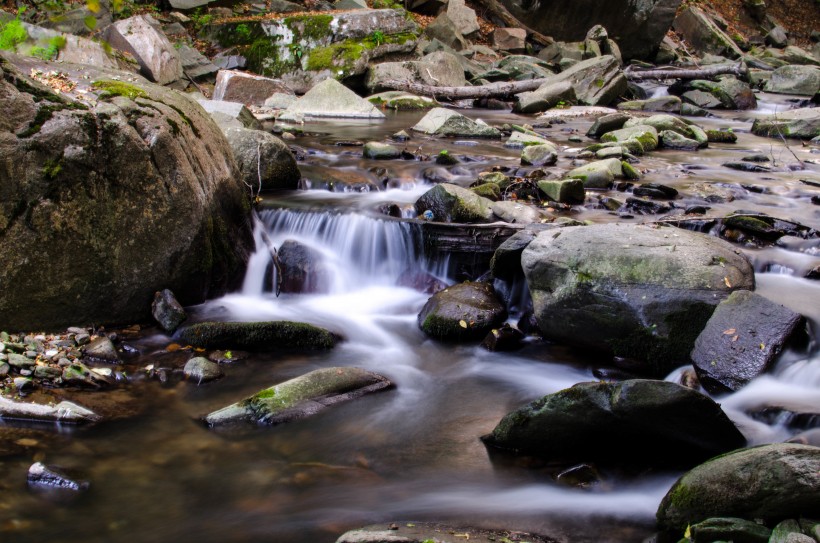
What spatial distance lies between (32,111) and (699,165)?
9511mm

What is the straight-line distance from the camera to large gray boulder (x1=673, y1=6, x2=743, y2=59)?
28625mm

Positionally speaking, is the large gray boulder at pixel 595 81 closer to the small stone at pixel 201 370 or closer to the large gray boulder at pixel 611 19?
the large gray boulder at pixel 611 19

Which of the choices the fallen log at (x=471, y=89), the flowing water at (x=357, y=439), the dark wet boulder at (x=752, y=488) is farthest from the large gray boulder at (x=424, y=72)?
the dark wet boulder at (x=752, y=488)

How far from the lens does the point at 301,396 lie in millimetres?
4555

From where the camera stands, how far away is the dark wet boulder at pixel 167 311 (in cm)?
552

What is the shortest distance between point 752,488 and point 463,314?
10.5ft

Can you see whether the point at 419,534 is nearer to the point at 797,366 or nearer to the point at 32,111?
the point at 797,366

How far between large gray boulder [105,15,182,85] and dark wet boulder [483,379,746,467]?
1336cm

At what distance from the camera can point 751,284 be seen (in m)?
5.23

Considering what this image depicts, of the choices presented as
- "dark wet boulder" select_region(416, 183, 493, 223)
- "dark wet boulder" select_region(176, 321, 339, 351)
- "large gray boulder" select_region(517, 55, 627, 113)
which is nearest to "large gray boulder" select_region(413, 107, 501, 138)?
"large gray boulder" select_region(517, 55, 627, 113)

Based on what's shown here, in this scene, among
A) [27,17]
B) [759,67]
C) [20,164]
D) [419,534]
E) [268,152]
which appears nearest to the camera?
[419,534]

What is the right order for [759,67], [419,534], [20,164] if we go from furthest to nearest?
[759,67] → [20,164] → [419,534]

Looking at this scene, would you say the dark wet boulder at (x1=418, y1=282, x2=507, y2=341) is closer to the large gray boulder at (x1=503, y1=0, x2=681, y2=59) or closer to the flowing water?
the flowing water

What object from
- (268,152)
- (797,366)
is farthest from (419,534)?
(268,152)
